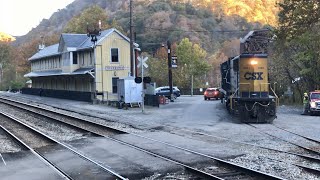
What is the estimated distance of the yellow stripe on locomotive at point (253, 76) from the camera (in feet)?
83.9

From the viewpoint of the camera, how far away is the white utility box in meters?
36.9

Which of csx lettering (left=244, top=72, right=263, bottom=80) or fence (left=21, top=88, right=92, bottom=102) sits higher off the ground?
csx lettering (left=244, top=72, right=263, bottom=80)

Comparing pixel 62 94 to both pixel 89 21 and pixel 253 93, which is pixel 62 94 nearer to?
pixel 253 93

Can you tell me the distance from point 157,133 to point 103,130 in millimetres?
2984

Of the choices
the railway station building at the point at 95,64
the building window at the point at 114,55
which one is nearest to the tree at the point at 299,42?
the railway station building at the point at 95,64

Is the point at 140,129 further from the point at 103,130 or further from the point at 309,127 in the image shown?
the point at 309,127

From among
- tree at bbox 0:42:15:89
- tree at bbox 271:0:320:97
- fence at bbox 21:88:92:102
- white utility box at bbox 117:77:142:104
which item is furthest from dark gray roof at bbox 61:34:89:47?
tree at bbox 0:42:15:89

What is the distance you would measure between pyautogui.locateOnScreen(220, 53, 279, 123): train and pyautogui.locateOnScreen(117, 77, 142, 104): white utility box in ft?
40.9

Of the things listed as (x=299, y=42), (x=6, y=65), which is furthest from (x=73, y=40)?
(x=6, y=65)

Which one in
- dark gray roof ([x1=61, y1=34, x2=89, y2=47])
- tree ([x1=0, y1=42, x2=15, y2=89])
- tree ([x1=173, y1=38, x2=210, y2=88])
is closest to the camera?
dark gray roof ([x1=61, y1=34, x2=89, y2=47])

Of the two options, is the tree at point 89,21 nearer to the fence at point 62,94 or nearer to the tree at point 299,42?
the fence at point 62,94

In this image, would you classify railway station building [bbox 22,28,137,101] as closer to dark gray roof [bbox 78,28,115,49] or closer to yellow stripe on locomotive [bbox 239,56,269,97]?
dark gray roof [bbox 78,28,115,49]

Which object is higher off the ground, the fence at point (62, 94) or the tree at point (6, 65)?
the tree at point (6, 65)

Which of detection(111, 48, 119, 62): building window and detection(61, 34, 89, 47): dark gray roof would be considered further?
detection(61, 34, 89, 47): dark gray roof
